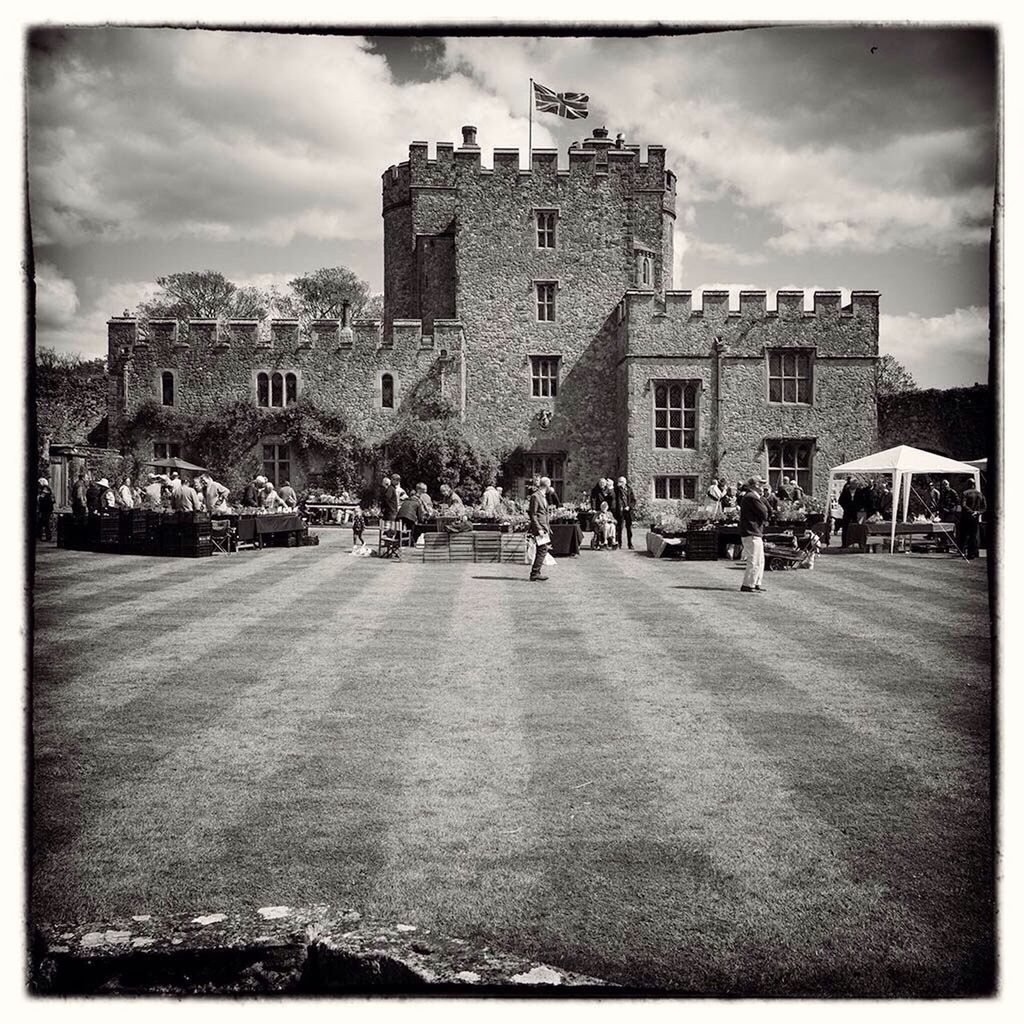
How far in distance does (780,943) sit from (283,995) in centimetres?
167

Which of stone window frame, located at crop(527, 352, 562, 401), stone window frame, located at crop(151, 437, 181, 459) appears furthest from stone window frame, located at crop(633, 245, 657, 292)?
stone window frame, located at crop(151, 437, 181, 459)

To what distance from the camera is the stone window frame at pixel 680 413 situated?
30.6 m

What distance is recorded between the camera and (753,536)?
1340 centimetres

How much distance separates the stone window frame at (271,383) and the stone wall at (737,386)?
1079 cm

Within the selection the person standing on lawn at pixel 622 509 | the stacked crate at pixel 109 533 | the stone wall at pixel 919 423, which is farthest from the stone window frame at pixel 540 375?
the stacked crate at pixel 109 533

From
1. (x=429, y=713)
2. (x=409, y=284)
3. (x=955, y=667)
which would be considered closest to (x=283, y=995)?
(x=429, y=713)

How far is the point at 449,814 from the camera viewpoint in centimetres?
444

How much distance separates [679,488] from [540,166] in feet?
38.9

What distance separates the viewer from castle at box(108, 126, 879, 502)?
100 feet

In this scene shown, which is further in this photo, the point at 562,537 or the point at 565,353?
the point at 565,353

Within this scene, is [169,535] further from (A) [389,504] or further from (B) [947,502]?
(B) [947,502]

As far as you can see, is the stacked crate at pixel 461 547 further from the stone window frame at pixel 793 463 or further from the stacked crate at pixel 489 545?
the stone window frame at pixel 793 463

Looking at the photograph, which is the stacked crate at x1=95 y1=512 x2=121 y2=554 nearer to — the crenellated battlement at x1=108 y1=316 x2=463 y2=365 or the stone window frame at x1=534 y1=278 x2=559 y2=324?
the crenellated battlement at x1=108 y1=316 x2=463 y2=365

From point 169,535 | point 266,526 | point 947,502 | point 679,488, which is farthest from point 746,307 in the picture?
point 169,535
